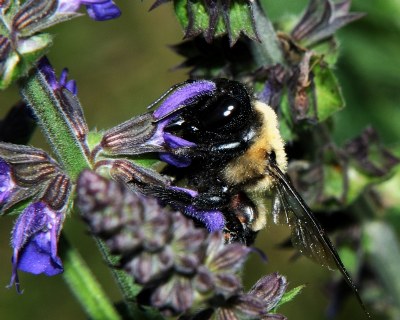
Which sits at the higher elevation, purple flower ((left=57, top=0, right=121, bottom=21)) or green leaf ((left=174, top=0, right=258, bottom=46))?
purple flower ((left=57, top=0, right=121, bottom=21))

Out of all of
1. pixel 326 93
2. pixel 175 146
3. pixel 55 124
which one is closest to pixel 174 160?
pixel 175 146

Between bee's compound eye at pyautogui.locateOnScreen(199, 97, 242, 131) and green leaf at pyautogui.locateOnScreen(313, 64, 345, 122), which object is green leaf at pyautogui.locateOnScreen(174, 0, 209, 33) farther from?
green leaf at pyautogui.locateOnScreen(313, 64, 345, 122)

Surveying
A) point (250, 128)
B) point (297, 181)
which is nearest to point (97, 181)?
point (250, 128)

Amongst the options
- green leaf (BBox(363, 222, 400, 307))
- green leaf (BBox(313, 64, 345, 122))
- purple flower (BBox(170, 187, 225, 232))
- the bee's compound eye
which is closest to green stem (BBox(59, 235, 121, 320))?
purple flower (BBox(170, 187, 225, 232))

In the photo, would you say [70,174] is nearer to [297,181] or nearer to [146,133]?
[146,133]

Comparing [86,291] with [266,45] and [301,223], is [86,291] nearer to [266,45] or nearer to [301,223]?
[301,223]

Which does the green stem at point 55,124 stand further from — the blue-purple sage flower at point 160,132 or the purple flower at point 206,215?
the purple flower at point 206,215
